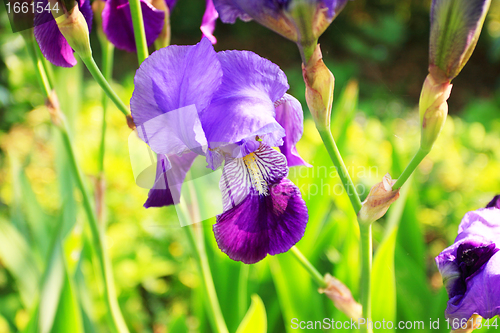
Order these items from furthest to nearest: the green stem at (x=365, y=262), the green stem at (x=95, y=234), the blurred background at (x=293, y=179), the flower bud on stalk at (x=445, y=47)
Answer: the blurred background at (x=293, y=179) → the green stem at (x=95, y=234) → the green stem at (x=365, y=262) → the flower bud on stalk at (x=445, y=47)

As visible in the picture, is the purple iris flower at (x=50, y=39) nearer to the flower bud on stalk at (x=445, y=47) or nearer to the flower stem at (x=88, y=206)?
the flower stem at (x=88, y=206)

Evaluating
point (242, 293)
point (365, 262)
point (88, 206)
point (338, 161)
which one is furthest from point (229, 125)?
point (242, 293)

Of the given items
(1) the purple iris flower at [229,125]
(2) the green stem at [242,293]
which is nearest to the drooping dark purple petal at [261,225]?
(1) the purple iris flower at [229,125]

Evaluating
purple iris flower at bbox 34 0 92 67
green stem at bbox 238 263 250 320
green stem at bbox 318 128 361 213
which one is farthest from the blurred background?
purple iris flower at bbox 34 0 92 67

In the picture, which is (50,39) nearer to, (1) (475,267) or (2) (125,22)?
(2) (125,22)

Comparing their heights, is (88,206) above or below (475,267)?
above

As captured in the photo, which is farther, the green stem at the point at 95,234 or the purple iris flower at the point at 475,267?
the green stem at the point at 95,234

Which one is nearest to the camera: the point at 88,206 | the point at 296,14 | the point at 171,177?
the point at 296,14
